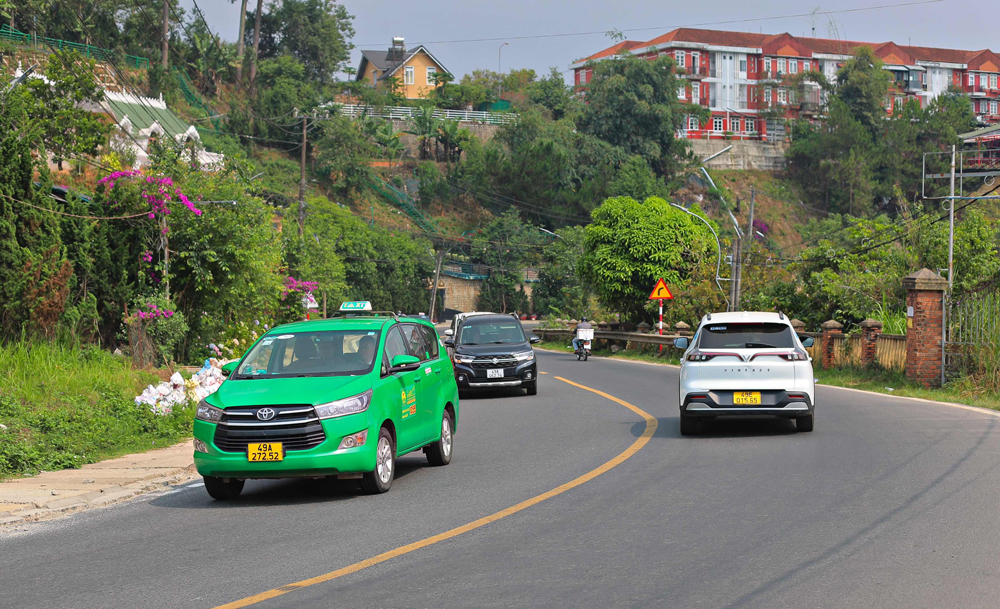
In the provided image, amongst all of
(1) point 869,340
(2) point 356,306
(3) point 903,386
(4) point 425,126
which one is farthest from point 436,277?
(2) point 356,306

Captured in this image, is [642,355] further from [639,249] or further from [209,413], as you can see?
[209,413]

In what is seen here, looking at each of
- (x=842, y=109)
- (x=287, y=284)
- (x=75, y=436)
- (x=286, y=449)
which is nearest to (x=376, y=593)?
(x=286, y=449)

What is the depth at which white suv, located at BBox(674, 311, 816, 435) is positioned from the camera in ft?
47.3

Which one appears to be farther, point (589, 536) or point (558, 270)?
point (558, 270)

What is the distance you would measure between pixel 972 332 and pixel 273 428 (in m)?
16.9

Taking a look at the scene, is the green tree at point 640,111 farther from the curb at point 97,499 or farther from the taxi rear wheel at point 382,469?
the taxi rear wheel at point 382,469

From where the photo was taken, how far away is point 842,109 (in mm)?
101312

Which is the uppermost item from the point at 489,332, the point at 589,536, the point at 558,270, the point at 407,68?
the point at 407,68

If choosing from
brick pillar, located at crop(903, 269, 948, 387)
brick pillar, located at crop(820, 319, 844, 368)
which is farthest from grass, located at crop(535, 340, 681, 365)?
brick pillar, located at crop(903, 269, 948, 387)

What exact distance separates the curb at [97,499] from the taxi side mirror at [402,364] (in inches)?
116

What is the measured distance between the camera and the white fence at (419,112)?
96.5 metres

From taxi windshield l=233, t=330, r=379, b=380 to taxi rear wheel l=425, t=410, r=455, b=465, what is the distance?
1.79 metres

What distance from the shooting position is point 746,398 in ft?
47.4

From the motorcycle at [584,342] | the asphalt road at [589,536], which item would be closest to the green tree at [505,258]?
the motorcycle at [584,342]
